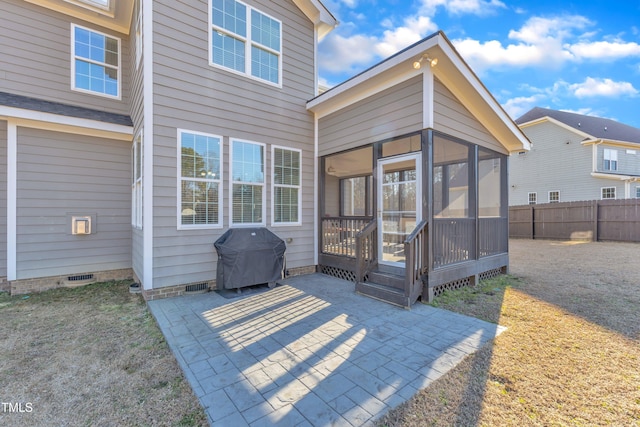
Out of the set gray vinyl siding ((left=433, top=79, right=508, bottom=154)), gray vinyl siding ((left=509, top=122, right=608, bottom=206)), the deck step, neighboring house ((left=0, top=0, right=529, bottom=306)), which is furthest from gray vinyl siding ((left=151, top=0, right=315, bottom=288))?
gray vinyl siding ((left=509, top=122, right=608, bottom=206))

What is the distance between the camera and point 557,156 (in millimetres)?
17125

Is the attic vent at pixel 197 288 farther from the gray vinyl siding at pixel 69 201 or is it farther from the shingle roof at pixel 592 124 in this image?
the shingle roof at pixel 592 124

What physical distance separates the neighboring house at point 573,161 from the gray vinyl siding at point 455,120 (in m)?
15.4

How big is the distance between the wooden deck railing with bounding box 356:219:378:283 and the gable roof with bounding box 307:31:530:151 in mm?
2548

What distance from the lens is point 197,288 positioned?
5.04 m

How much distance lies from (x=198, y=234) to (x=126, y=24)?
5.39 m

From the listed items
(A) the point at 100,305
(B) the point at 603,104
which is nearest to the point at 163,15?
(A) the point at 100,305

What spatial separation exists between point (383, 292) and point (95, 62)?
7.80 meters

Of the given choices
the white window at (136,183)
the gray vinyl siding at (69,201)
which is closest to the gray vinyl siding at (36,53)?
the gray vinyl siding at (69,201)

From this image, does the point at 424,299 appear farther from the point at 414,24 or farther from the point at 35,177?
the point at 414,24

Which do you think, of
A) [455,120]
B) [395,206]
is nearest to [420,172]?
[395,206]

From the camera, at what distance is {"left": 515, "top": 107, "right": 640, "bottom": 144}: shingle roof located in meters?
17.3

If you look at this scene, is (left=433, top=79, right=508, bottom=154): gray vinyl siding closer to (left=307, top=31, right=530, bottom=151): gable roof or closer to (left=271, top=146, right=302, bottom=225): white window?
(left=307, top=31, right=530, bottom=151): gable roof

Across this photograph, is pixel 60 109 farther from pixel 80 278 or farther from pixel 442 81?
pixel 442 81
